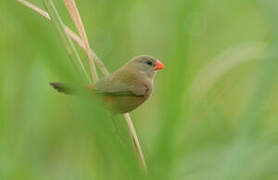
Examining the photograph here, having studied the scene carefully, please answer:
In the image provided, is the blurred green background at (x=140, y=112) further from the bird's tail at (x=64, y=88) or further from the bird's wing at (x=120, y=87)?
the bird's wing at (x=120, y=87)

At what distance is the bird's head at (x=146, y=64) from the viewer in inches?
143

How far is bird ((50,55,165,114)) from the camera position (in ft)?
9.36

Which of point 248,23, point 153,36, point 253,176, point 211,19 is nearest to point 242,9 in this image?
point 248,23

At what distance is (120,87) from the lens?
124 inches

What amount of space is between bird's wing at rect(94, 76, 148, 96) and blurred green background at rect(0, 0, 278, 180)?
0.19 meters

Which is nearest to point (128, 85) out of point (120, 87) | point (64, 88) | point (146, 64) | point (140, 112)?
point (120, 87)

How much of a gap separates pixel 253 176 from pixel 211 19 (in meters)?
3.39

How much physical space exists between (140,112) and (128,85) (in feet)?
2.60

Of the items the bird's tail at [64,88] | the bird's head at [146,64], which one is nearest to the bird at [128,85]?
the bird's head at [146,64]

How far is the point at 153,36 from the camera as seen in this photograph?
15.5 feet

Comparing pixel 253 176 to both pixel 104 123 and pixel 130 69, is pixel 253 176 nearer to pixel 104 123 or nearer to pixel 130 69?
pixel 104 123

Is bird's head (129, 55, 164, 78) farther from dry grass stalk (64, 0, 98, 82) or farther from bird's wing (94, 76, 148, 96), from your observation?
dry grass stalk (64, 0, 98, 82)

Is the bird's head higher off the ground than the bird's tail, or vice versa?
the bird's head

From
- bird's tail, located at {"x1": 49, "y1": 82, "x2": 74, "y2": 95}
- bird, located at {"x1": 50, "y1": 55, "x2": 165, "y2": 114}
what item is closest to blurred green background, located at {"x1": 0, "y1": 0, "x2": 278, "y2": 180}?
bird's tail, located at {"x1": 49, "y1": 82, "x2": 74, "y2": 95}
